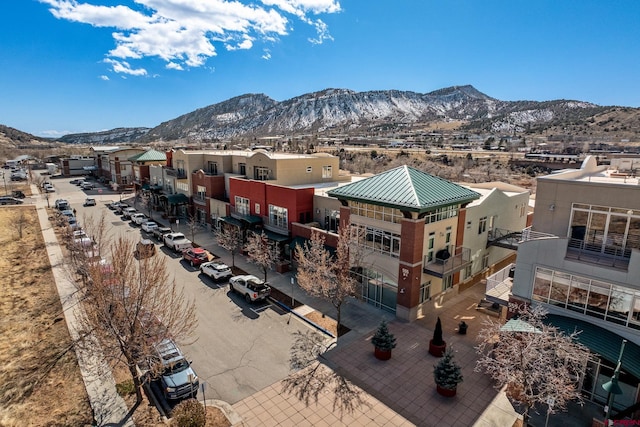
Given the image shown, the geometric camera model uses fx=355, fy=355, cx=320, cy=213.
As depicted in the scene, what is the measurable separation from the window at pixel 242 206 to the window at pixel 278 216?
3.96 metres

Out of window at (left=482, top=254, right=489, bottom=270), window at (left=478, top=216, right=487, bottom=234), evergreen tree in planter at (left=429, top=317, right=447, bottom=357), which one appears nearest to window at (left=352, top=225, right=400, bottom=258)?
evergreen tree in planter at (left=429, top=317, right=447, bottom=357)

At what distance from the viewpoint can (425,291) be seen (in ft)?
75.5

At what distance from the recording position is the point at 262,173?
37.2 m

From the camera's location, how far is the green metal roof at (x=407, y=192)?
20.7 meters

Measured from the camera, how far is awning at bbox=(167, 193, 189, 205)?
45875mm

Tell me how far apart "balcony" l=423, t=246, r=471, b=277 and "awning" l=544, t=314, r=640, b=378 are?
6.59m

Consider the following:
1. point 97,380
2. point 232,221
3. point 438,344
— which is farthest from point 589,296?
point 232,221

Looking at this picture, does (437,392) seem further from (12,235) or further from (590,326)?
(12,235)

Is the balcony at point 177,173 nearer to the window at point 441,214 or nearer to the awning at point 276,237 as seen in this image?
the awning at point 276,237

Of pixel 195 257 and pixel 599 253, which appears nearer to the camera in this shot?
pixel 599 253

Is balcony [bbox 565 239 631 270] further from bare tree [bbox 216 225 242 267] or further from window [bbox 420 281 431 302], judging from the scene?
bare tree [bbox 216 225 242 267]

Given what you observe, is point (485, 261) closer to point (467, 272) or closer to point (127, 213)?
point (467, 272)

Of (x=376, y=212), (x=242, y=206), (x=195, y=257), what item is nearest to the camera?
(x=376, y=212)

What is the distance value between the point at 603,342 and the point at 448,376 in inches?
248
